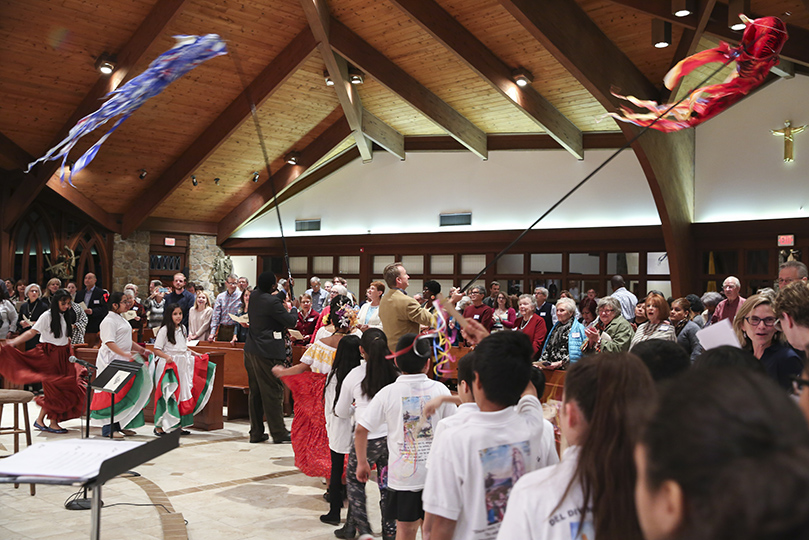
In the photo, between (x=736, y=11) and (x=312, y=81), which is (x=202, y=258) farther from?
(x=736, y=11)

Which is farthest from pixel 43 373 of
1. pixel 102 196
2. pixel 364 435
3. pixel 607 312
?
pixel 102 196

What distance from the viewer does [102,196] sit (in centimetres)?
1376

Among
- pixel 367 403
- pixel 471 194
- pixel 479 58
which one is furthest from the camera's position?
pixel 471 194

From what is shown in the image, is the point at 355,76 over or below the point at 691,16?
over

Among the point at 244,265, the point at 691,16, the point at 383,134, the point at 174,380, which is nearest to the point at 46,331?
the point at 174,380

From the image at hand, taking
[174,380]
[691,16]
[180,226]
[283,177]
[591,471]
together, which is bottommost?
[174,380]

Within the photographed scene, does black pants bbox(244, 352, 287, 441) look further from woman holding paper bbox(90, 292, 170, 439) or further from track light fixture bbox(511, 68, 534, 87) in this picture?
track light fixture bbox(511, 68, 534, 87)

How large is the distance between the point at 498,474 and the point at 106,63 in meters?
9.57

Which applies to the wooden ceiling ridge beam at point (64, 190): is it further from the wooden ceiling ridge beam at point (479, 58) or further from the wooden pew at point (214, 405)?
the wooden ceiling ridge beam at point (479, 58)

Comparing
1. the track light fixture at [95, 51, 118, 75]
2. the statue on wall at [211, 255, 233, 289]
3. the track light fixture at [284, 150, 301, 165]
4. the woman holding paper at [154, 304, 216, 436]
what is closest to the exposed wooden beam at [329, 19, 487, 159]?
the track light fixture at [95, 51, 118, 75]

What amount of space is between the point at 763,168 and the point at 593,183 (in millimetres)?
2762

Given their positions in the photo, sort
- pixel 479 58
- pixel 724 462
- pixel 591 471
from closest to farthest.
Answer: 1. pixel 724 462
2. pixel 591 471
3. pixel 479 58

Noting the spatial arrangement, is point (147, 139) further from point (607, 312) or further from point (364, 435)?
point (364, 435)

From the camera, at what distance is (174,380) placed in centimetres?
716
